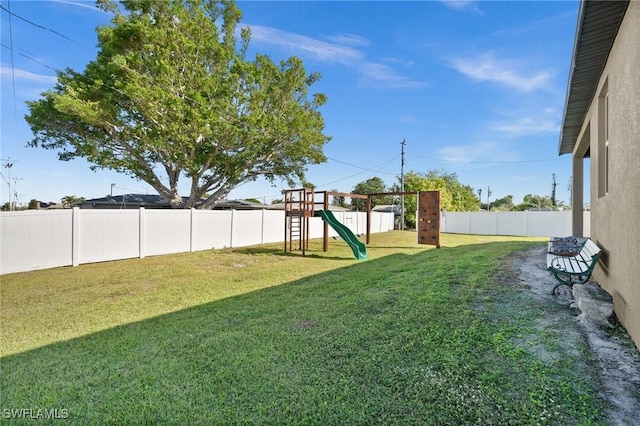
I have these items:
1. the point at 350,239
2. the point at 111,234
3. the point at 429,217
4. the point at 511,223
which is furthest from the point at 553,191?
the point at 111,234

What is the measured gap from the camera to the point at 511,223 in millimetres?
18859

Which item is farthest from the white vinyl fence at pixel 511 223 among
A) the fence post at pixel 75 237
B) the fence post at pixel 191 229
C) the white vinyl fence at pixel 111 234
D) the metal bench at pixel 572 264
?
the fence post at pixel 75 237

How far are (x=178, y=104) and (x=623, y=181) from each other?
45.4ft

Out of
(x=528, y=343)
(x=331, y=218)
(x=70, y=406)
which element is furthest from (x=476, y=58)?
(x=70, y=406)

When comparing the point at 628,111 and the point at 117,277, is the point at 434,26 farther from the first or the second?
the point at 117,277

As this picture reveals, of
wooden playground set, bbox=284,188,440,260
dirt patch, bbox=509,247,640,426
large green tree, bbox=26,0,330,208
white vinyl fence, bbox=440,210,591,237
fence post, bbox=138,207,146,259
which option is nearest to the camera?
dirt patch, bbox=509,247,640,426

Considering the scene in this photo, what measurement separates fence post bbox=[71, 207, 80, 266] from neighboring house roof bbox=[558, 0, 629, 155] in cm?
1041

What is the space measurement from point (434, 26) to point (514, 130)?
14.9 meters

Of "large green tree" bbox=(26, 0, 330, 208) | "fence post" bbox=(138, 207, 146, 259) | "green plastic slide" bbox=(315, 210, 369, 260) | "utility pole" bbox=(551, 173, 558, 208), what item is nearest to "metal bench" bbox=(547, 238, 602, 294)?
"green plastic slide" bbox=(315, 210, 369, 260)

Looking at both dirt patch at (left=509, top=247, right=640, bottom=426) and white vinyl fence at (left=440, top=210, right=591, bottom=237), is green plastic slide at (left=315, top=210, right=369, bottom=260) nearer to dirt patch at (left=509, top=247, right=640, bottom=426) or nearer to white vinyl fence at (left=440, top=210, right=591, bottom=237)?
dirt patch at (left=509, top=247, right=640, bottom=426)

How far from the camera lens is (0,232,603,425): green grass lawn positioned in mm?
2047

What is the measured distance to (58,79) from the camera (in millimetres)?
13664

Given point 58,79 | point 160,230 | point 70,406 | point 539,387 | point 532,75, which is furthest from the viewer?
point 58,79

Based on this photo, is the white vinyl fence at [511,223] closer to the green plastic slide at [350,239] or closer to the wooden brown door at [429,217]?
the wooden brown door at [429,217]
